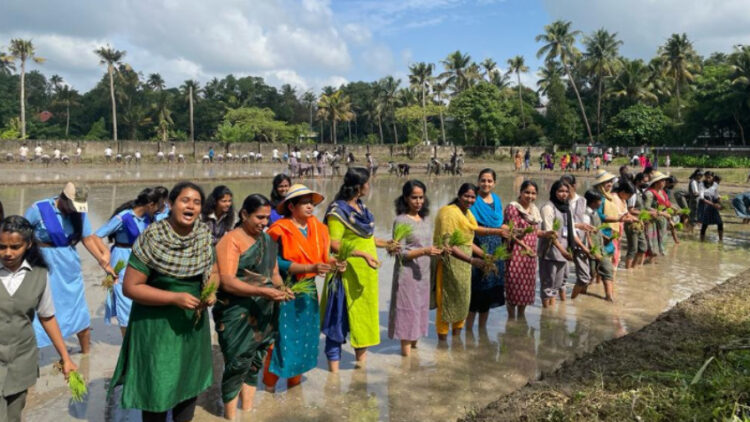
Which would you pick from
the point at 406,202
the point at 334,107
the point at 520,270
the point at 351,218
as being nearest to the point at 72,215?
the point at 351,218

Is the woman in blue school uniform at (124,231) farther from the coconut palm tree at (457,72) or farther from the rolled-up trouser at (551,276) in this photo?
the coconut palm tree at (457,72)

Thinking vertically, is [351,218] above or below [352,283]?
above

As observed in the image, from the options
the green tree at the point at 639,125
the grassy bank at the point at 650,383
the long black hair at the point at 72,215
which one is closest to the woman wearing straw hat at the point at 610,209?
the grassy bank at the point at 650,383

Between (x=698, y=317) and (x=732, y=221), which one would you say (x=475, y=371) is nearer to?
(x=698, y=317)

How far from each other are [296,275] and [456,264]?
5.48 feet

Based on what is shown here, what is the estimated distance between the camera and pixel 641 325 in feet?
17.5

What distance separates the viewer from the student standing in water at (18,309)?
2.43 metres

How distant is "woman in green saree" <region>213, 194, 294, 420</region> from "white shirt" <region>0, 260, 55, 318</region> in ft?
2.83

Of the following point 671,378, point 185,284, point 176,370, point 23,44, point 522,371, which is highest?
point 23,44

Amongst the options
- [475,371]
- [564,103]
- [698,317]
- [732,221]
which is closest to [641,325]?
[698,317]

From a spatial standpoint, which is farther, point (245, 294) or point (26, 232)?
point (245, 294)

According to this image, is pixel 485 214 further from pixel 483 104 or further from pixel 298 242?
pixel 483 104

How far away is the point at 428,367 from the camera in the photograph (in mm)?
4305

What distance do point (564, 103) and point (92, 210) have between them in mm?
40082
